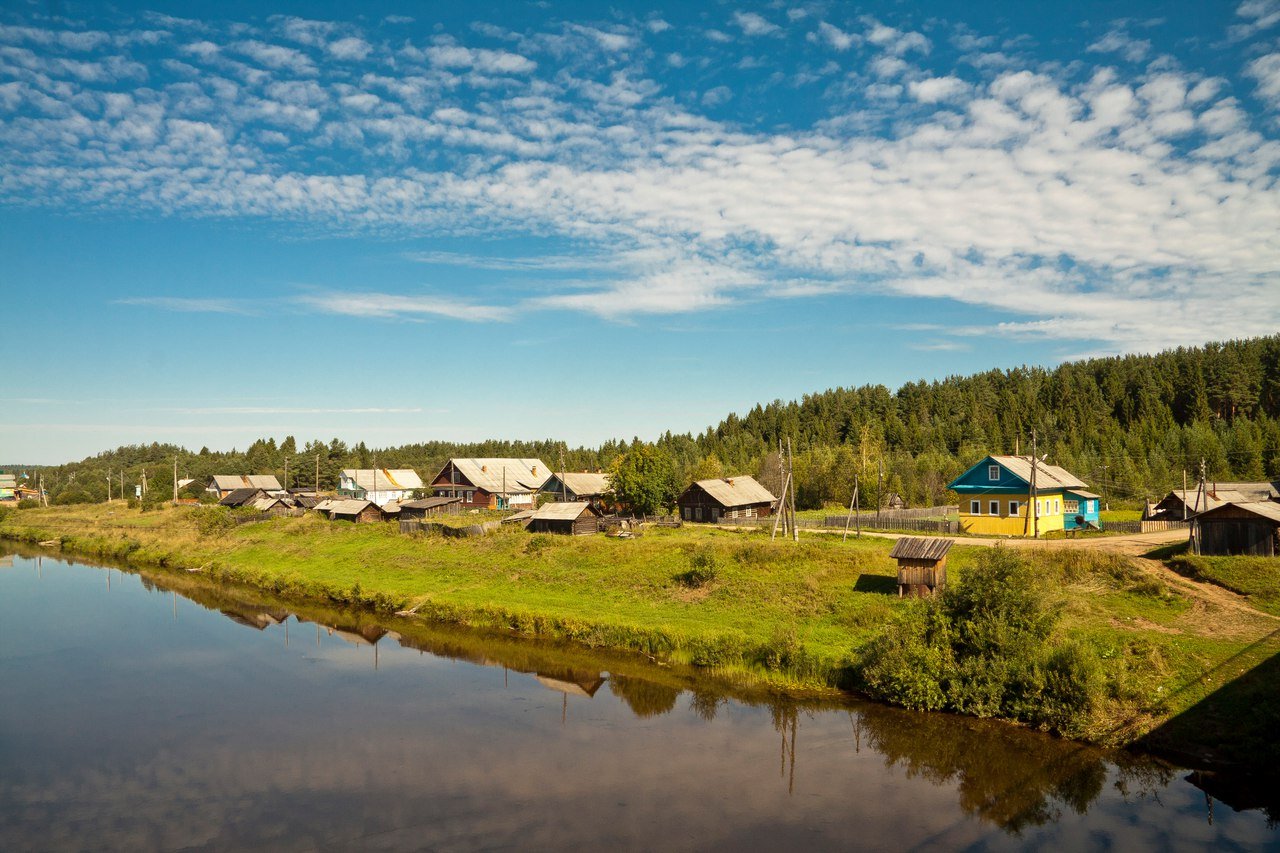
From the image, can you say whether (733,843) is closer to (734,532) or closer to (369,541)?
(734,532)

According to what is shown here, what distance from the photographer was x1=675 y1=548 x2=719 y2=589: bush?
3803 cm

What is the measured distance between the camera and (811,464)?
86.4 m

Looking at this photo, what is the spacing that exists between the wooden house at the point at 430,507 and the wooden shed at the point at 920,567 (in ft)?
165

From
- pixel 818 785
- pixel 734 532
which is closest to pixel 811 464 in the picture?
pixel 734 532

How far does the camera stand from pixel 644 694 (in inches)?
1078

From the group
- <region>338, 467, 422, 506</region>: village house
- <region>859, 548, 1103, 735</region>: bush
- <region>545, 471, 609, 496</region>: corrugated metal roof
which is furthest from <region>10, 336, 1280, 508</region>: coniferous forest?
<region>859, 548, 1103, 735</region>: bush

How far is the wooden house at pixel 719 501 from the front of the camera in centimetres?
6469

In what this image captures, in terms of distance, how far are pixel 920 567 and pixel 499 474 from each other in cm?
5842

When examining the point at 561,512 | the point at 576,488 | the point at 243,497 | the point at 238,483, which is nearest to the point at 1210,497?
the point at 561,512

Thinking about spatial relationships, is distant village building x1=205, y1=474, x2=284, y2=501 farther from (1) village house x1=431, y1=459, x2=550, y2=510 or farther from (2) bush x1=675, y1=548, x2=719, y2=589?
(2) bush x1=675, y1=548, x2=719, y2=589

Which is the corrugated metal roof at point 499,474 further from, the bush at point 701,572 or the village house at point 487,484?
the bush at point 701,572

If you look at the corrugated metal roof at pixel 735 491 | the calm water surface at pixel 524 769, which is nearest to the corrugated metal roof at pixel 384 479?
the corrugated metal roof at pixel 735 491

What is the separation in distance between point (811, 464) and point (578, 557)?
4725cm

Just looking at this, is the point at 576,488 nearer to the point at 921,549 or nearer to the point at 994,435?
the point at 921,549
